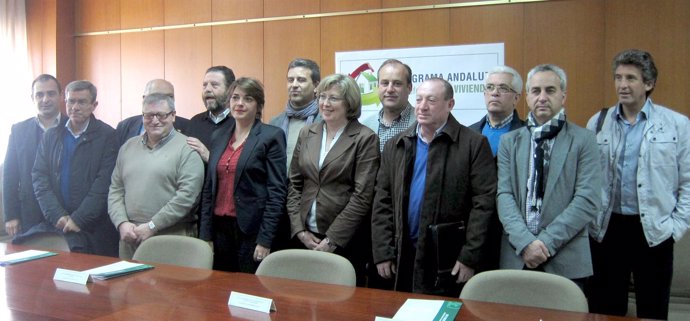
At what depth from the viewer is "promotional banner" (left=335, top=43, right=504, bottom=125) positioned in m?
4.71

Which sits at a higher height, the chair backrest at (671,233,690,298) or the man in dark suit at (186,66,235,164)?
the man in dark suit at (186,66,235,164)

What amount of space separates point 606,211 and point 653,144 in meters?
0.39

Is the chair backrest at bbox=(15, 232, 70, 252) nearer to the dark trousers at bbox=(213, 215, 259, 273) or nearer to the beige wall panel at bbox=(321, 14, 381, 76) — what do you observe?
the dark trousers at bbox=(213, 215, 259, 273)

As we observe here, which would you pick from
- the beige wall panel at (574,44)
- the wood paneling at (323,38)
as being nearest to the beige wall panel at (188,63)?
the wood paneling at (323,38)

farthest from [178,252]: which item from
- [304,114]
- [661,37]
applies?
[661,37]

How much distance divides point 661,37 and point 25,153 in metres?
4.72

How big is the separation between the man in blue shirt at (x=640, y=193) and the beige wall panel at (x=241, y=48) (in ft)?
12.0

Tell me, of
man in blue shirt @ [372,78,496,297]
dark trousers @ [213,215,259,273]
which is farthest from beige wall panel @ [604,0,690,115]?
dark trousers @ [213,215,259,273]

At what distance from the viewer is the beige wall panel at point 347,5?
5.11 m

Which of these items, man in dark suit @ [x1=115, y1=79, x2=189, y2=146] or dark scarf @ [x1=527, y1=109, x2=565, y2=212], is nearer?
dark scarf @ [x1=527, y1=109, x2=565, y2=212]

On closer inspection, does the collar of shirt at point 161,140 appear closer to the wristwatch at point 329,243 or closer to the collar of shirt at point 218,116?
the collar of shirt at point 218,116

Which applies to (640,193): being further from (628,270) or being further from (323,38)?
(323,38)

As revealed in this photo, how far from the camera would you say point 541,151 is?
8.30ft

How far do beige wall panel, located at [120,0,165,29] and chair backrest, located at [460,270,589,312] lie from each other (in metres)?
5.14
